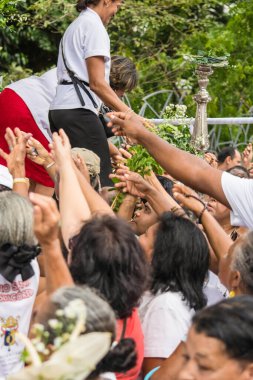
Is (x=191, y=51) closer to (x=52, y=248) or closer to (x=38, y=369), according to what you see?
(x=52, y=248)

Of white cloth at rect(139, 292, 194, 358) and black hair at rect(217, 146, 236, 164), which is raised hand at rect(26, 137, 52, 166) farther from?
black hair at rect(217, 146, 236, 164)

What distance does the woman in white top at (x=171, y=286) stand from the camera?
4.51 m

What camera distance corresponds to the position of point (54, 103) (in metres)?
7.35

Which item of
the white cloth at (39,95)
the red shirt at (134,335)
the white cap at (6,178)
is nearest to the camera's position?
the red shirt at (134,335)

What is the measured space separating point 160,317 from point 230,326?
1.01m

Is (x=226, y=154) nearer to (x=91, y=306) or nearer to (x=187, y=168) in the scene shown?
(x=187, y=168)

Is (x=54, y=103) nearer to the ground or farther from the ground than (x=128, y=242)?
nearer to the ground

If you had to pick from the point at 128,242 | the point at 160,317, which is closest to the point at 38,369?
the point at 128,242

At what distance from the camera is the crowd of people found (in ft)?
11.4

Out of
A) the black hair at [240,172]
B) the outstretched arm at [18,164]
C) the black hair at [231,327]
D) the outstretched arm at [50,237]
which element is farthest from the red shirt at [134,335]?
the black hair at [240,172]

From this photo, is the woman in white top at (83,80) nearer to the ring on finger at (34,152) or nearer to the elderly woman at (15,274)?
the ring on finger at (34,152)

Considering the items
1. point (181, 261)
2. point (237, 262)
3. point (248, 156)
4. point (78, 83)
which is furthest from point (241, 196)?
point (248, 156)

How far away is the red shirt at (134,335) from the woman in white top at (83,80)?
2972 millimetres

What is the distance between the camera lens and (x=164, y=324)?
452cm
